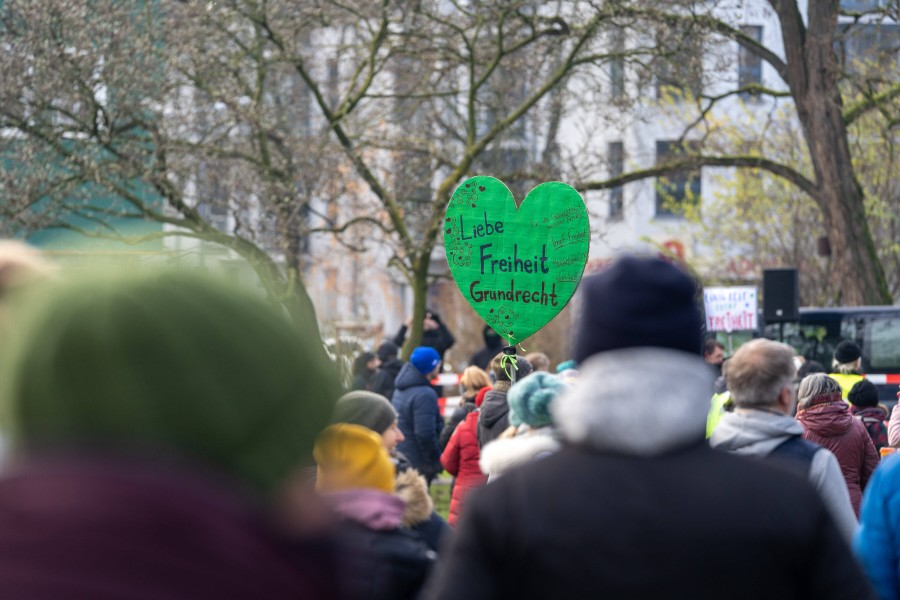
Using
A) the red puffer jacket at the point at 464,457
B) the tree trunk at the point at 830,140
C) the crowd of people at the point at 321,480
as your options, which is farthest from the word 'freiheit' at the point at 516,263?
the tree trunk at the point at 830,140

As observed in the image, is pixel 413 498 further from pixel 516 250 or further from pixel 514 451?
pixel 516 250

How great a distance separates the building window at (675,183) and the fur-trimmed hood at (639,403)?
15.3 metres

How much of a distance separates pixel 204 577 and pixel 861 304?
17488 millimetres

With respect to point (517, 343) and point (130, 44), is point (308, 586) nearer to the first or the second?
point (517, 343)

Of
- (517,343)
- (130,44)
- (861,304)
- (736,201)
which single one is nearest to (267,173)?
(130,44)

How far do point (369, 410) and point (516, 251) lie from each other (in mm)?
3228

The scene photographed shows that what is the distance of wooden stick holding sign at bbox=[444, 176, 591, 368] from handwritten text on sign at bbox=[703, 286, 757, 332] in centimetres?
994

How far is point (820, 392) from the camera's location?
22.2ft

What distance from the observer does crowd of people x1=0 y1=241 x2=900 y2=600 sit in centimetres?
136

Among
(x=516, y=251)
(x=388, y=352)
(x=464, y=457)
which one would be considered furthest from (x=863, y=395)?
(x=388, y=352)

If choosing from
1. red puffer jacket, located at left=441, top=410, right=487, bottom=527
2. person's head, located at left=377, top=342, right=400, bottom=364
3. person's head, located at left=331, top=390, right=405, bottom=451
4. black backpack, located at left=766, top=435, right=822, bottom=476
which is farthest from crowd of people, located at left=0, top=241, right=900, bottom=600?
person's head, located at left=377, top=342, right=400, bottom=364

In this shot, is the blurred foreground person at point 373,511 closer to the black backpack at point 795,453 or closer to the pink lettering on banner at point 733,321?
the black backpack at point 795,453

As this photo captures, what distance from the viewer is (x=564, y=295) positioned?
7.18 meters

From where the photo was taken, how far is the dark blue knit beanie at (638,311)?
7.61 feet
